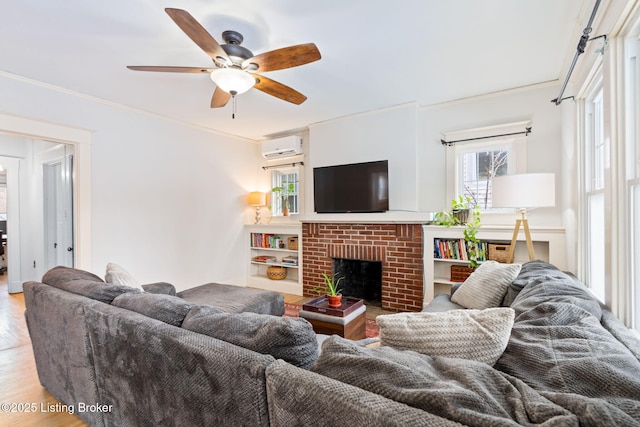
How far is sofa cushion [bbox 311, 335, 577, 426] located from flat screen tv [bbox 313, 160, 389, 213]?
9.34 feet

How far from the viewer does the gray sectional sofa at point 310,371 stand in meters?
0.69

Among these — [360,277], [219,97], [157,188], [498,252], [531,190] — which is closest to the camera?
[531,190]

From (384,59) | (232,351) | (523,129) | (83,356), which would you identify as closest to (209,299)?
(83,356)

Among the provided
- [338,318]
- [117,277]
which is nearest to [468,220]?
[338,318]

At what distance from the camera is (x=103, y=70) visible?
2646mm

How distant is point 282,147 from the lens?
460 cm

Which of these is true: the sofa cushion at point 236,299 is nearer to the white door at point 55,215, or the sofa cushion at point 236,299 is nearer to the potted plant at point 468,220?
the potted plant at point 468,220

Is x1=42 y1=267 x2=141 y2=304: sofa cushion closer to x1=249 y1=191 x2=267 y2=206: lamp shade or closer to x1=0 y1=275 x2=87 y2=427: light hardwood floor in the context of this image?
x1=0 y1=275 x2=87 y2=427: light hardwood floor

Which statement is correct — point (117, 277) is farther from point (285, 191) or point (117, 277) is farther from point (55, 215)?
point (55, 215)

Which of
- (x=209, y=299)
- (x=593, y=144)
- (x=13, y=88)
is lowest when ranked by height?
(x=209, y=299)

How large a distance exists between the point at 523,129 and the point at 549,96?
37 centimetres

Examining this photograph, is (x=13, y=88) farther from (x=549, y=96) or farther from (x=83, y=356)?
(x=549, y=96)

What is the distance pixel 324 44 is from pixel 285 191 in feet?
9.43

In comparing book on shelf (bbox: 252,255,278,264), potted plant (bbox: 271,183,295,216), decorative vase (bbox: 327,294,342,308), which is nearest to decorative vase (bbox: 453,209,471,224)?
decorative vase (bbox: 327,294,342,308)
